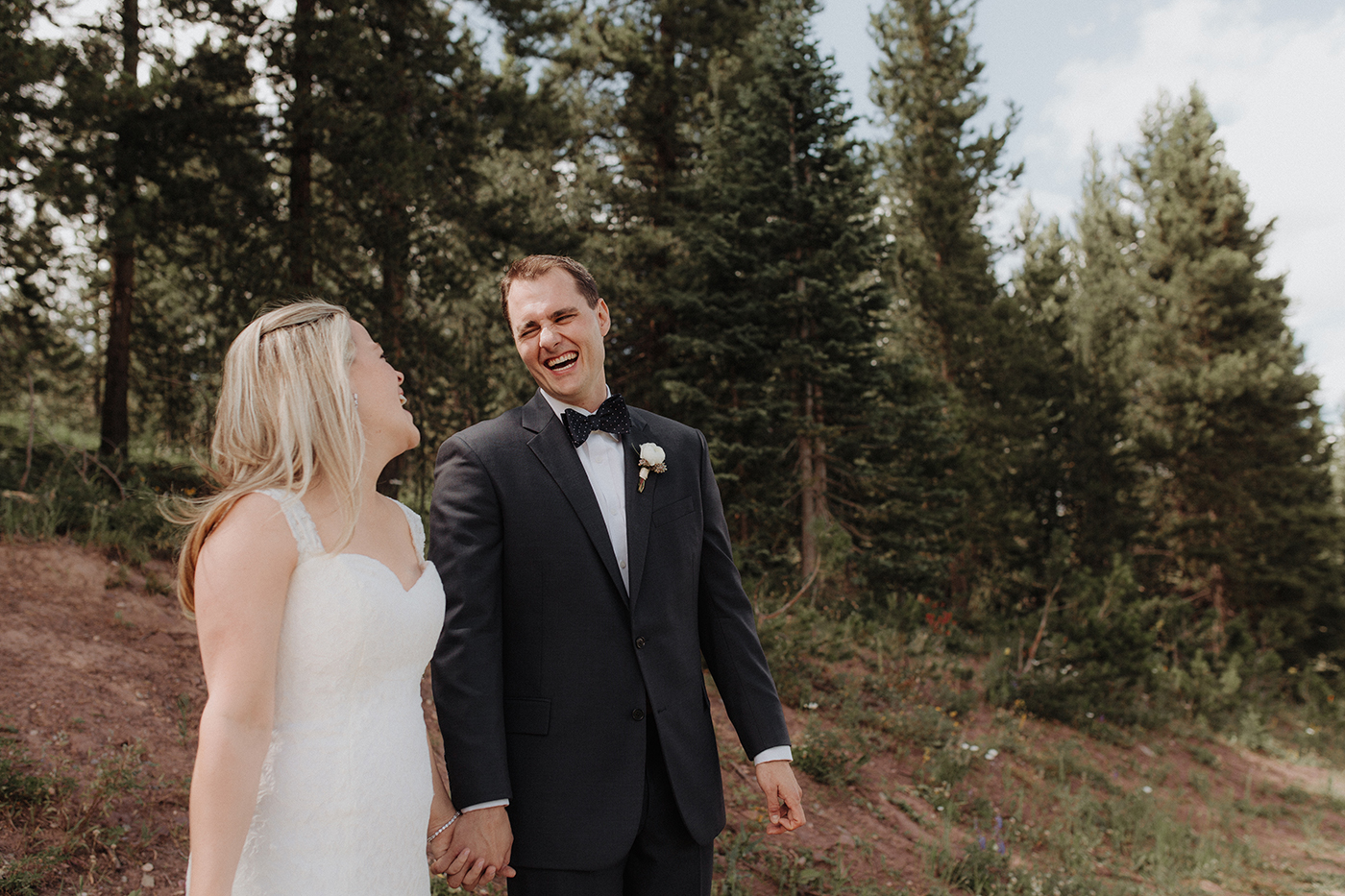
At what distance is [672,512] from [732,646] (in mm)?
451

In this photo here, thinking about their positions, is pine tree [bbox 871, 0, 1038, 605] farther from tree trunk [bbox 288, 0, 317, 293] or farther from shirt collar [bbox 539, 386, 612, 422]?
shirt collar [bbox 539, 386, 612, 422]

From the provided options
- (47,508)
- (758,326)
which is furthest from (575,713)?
(758,326)

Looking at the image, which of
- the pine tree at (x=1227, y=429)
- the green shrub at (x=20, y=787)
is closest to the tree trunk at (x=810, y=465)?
the green shrub at (x=20, y=787)

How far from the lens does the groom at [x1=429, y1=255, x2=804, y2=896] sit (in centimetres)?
208

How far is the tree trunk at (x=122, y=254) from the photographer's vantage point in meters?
8.84

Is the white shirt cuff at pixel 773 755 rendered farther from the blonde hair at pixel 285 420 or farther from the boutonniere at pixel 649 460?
the blonde hair at pixel 285 420

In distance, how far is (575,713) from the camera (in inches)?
85.8

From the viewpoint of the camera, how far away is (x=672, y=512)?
95.0 inches

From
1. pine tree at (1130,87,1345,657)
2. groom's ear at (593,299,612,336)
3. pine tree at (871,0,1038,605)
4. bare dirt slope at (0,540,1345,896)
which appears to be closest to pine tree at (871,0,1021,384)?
pine tree at (871,0,1038,605)

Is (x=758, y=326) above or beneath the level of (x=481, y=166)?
beneath

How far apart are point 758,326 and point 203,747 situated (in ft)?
38.3

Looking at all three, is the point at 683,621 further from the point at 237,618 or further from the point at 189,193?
the point at 189,193

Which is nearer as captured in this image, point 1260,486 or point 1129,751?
point 1129,751

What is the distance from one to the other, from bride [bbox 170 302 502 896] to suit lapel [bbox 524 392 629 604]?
20.2 inches
